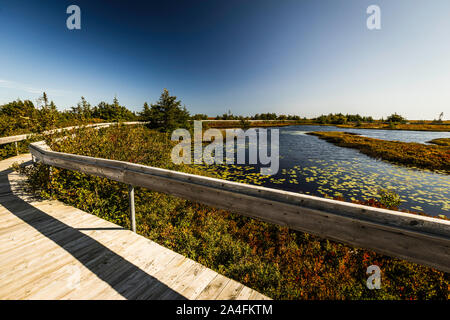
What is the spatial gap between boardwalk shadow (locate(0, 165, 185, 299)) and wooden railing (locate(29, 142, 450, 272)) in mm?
1078

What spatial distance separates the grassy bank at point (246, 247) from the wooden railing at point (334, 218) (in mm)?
1806

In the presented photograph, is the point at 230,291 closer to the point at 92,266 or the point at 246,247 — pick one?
the point at 92,266

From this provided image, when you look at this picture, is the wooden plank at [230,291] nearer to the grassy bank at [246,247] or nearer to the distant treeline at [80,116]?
the grassy bank at [246,247]

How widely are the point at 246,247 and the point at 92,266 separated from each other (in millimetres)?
2993

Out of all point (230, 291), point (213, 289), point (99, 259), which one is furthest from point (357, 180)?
point (99, 259)

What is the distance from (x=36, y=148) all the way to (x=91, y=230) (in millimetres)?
2957

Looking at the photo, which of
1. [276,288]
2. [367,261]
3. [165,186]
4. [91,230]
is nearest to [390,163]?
[367,261]

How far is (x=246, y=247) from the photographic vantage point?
4141mm

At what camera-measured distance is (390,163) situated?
13938 mm

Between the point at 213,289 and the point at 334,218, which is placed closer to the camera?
the point at 334,218

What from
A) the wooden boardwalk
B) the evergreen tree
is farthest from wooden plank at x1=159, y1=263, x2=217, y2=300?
the evergreen tree

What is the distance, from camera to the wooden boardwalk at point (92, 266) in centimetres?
195

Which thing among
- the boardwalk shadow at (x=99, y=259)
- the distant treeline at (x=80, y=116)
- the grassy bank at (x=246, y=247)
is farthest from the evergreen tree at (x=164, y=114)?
the boardwalk shadow at (x=99, y=259)

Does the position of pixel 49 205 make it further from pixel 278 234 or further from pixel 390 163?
pixel 390 163
